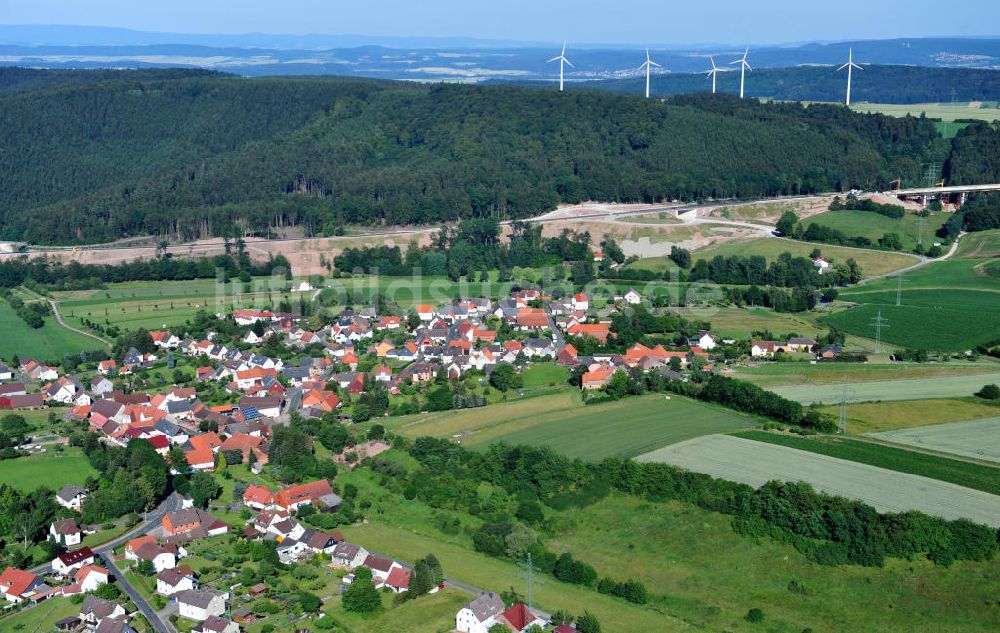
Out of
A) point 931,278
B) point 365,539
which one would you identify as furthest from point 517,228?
point 365,539

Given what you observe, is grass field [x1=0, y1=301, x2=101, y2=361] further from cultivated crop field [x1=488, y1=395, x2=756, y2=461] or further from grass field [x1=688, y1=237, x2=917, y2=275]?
grass field [x1=688, y1=237, x2=917, y2=275]

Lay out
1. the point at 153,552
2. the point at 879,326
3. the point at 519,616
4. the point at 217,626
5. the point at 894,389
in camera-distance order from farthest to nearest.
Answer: the point at 879,326, the point at 894,389, the point at 153,552, the point at 519,616, the point at 217,626

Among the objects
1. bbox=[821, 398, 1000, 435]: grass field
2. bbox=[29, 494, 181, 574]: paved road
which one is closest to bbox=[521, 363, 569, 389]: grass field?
bbox=[821, 398, 1000, 435]: grass field

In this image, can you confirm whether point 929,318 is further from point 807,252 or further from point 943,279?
point 807,252

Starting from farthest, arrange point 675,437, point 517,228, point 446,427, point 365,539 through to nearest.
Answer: point 517,228, point 446,427, point 675,437, point 365,539

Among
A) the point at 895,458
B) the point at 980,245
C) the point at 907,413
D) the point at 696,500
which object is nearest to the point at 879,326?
the point at 907,413

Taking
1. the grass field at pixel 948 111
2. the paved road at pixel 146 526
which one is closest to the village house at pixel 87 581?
the paved road at pixel 146 526

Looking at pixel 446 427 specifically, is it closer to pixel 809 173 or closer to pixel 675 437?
pixel 675 437
